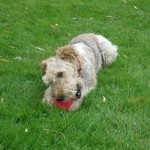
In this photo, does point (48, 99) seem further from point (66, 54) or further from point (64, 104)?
point (66, 54)

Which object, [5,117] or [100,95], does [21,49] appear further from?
[5,117]

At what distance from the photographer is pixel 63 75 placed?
5578mm

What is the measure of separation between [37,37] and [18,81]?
277 cm

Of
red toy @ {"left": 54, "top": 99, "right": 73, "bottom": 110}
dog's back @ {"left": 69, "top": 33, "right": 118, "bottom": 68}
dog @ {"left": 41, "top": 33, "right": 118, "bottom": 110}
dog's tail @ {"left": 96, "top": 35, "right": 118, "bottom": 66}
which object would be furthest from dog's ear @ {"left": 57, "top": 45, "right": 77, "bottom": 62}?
dog's tail @ {"left": 96, "top": 35, "right": 118, "bottom": 66}

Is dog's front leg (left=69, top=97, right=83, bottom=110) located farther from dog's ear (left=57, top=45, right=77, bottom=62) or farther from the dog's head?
dog's ear (left=57, top=45, right=77, bottom=62)

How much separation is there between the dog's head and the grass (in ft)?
0.88

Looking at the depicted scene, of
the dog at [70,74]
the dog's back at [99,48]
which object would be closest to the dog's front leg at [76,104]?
the dog at [70,74]

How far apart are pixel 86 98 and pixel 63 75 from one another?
2.04 feet

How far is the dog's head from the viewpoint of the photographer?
5387 mm

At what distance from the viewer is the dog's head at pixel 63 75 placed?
17.7 ft

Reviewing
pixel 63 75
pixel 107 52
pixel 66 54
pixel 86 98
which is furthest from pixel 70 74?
pixel 107 52

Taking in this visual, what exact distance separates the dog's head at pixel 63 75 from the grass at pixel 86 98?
268mm

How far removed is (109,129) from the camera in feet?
17.4

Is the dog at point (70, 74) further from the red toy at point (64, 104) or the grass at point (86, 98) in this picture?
the grass at point (86, 98)
